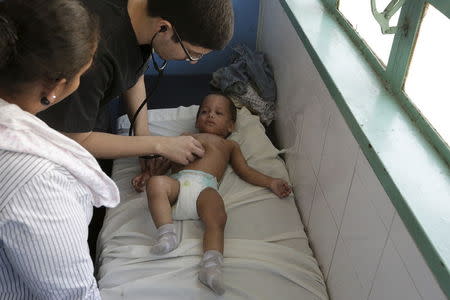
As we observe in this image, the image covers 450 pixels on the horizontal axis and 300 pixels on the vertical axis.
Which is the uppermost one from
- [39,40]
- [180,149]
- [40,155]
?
[39,40]

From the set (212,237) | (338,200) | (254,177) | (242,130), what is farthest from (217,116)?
(338,200)

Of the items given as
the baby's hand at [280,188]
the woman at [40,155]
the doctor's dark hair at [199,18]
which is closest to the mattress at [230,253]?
the baby's hand at [280,188]

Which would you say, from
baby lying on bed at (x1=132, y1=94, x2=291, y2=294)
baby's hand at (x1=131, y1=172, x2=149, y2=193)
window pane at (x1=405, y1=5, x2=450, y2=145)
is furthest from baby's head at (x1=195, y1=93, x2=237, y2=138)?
window pane at (x1=405, y1=5, x2=450, y2=145)

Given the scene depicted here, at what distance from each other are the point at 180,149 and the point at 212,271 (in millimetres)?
488

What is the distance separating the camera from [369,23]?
146cm

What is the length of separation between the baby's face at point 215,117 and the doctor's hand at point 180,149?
1.02 ft

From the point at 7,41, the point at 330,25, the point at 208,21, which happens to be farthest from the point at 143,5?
the point at 330,25

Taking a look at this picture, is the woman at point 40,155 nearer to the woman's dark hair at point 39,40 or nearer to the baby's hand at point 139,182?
the woman's dark hair at point 39,40

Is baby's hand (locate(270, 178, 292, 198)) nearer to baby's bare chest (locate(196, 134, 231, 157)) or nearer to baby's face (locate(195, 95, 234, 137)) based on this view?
baby's bare chest (locate(196, 134, 231, 157))

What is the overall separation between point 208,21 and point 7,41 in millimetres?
598

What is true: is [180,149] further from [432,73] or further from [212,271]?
[432,73]

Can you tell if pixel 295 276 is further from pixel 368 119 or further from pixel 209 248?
pixel 368 119

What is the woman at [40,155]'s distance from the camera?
674mm

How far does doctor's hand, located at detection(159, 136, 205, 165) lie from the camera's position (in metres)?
1.56
